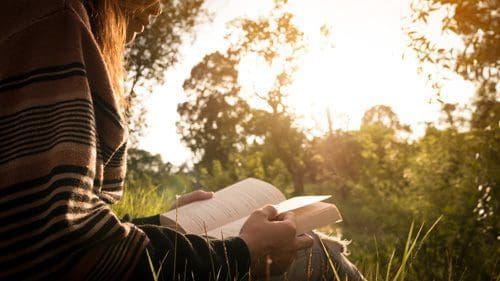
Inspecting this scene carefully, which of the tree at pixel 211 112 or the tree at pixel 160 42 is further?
the tree at pixel 211 112

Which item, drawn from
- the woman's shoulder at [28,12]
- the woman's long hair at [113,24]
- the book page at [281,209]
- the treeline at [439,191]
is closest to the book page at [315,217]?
the book page at [281,209]

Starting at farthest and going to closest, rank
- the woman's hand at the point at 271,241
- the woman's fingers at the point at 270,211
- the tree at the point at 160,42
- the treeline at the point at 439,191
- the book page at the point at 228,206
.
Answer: the tree at the point at 160,42 < the treeline at the point at 439,191 < the book page at the point at 228,206 < the woman's fingers at the point at 270,211 < the woman's hand at the point at 271,241

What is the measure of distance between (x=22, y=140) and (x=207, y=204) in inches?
42.0

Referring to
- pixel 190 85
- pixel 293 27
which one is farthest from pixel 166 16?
pixel 190 85

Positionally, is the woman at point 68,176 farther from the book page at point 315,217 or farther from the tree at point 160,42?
the tree at point 160,42

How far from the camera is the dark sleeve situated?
1051 millimetres

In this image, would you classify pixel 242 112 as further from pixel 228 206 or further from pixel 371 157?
pixel 228 206

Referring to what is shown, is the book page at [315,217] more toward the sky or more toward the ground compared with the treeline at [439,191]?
more toward the sky

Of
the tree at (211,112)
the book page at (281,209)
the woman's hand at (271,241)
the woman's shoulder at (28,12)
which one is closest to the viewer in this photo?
the woman's shoulder at (28,12)

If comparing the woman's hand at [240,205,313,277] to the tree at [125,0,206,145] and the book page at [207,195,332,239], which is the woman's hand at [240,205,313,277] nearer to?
the book page at [207,195,332,239]

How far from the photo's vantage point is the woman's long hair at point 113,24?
1271 mm

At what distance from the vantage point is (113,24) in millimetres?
1310

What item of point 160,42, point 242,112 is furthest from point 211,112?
point 160,42

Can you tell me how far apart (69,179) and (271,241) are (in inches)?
21.1
